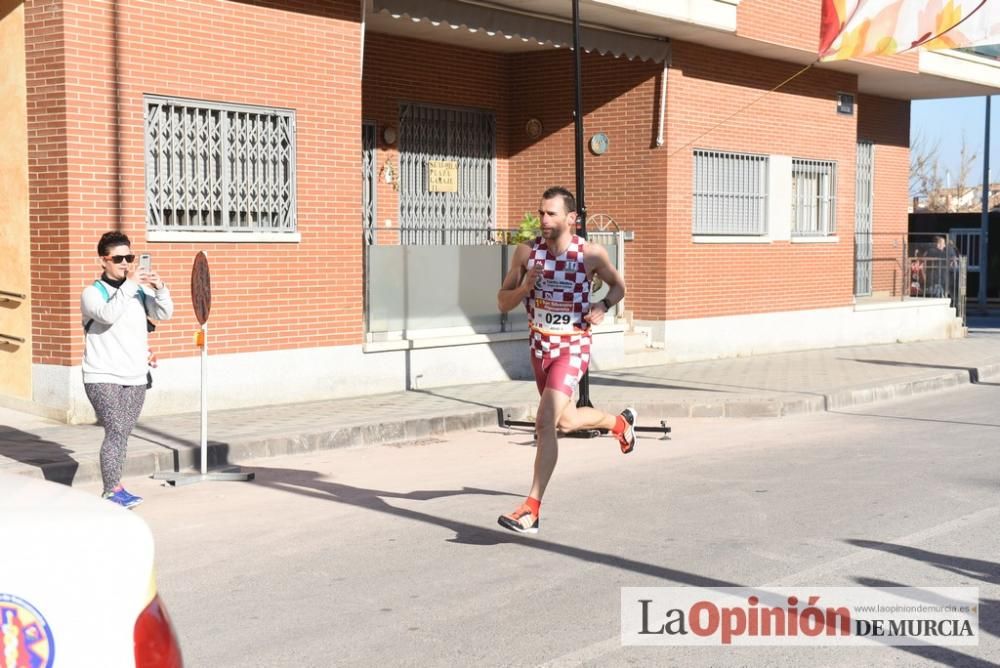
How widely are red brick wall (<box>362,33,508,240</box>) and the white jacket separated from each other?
8.28m

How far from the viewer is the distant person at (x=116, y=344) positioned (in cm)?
832

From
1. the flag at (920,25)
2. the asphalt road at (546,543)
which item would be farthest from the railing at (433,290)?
the flag at (920,25)

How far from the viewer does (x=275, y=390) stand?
525 inches

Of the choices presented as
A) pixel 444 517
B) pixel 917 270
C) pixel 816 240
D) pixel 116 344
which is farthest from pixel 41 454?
pixel 917 270

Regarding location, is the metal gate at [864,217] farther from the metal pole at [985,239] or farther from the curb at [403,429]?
the metal pole at [985,239]

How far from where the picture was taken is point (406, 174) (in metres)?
18.1

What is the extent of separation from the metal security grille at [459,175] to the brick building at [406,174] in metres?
0.04

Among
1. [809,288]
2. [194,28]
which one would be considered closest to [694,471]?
[194,28]

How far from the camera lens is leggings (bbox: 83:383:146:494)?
843 centimetres

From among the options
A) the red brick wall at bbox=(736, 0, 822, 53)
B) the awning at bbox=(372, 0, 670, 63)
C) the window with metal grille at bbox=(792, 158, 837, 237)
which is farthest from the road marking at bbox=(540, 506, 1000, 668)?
the window with metal grille at bbox=(792, 158, 837, 237)

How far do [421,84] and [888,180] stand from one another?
1244cm

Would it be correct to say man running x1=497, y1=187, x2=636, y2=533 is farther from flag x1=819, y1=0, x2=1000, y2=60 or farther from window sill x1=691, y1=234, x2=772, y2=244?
window sill x1=691, y1=234, x2=772, y2=244

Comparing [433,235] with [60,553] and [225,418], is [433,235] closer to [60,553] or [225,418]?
[225,418]

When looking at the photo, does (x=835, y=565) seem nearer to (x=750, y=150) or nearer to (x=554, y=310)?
(x=554, y=310)
